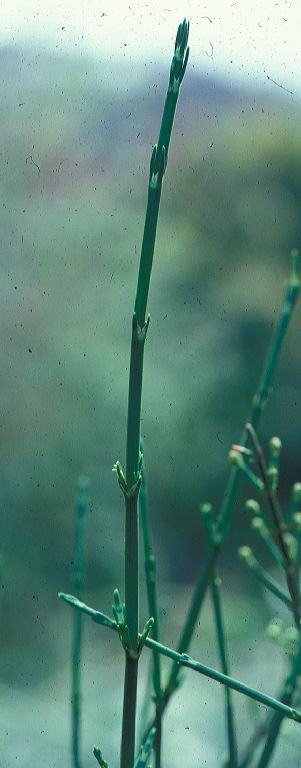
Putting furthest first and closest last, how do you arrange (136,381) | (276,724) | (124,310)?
(124,310) < (276,724) < (136,381)

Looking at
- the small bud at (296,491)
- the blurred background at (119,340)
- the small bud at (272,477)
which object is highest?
the small bud at (272,477)

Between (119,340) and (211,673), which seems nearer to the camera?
(211,673)

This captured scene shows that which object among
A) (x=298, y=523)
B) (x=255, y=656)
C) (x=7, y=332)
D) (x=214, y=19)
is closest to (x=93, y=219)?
(x=7, y=332)

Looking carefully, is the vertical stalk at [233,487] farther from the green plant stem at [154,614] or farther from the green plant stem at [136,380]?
the green plant stem at [136,380]

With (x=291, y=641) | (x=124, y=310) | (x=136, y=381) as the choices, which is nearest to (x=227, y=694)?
(x=291, y=641)

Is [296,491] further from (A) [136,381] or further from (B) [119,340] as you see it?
(B) [119,340]

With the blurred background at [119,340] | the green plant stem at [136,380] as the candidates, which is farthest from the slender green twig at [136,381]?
the blurred background at [119,340]

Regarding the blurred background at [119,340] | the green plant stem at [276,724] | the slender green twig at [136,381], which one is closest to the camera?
the slender green twig at [136,381]

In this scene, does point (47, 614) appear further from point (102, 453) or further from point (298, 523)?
point (298, 523)
